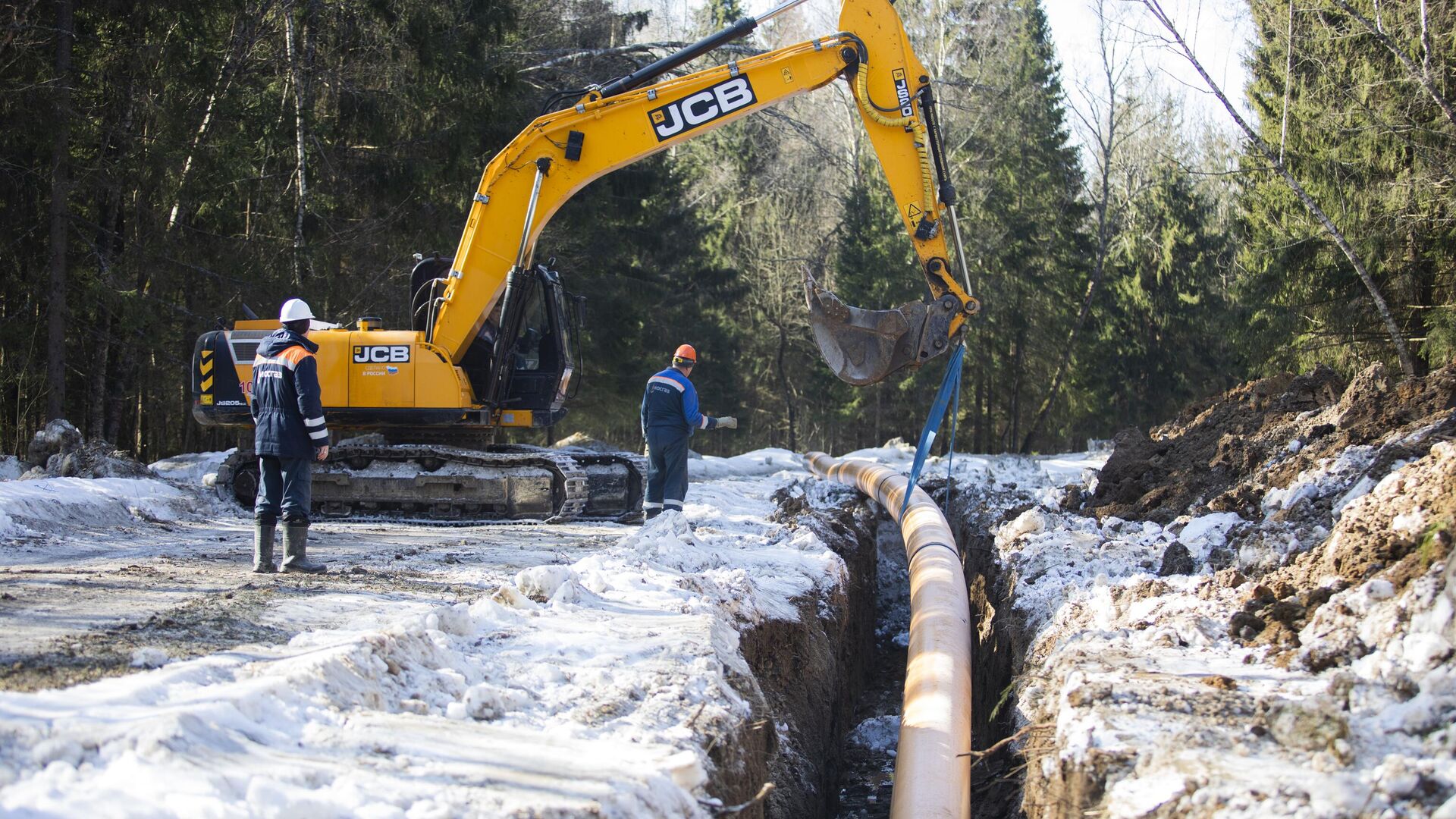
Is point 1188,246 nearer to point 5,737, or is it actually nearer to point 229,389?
point 229,389

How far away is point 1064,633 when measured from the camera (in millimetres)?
6047

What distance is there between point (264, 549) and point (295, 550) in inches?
7.4

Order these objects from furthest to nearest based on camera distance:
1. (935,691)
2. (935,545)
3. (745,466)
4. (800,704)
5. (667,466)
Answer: (745,466) < (667,466) < (935,545) < (800,704) < (935,691)

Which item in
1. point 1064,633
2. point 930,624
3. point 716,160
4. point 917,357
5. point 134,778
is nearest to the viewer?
point 134,778

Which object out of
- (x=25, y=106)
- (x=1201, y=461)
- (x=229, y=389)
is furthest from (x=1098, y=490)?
(x=25, y=106)

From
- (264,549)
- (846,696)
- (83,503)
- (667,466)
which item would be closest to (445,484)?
(667,466)

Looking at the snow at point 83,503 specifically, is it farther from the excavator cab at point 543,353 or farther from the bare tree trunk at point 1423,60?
the bare tree trunk at point 1423,60

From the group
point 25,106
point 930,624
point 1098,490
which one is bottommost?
point 930,624

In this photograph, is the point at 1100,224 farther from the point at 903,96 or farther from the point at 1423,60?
the point at 903,96

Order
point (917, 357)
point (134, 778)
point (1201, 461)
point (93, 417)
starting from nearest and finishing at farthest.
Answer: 1. point (134, 778)
2. point (917, 357)
3. point (1201, 461)
4. point (93, 417)

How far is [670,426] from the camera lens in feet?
32.1

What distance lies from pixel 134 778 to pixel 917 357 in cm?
730

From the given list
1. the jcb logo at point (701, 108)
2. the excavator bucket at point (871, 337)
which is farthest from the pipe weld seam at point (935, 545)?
the jcb logo at point (701, 108)

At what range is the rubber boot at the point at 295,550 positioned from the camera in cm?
726
